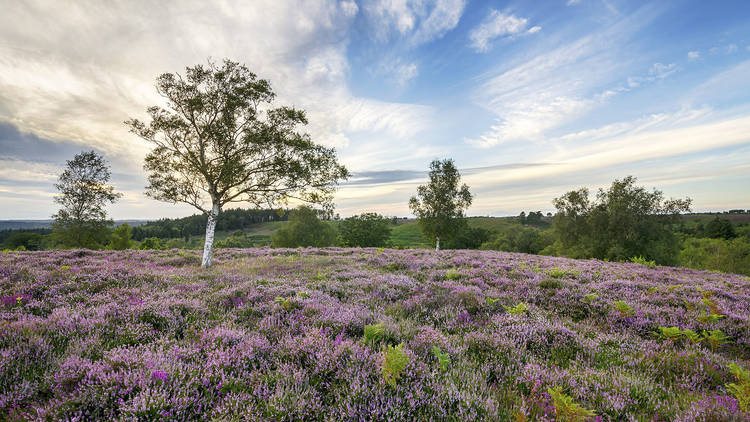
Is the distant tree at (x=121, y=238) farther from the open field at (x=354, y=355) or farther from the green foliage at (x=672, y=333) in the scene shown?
the green foliage at (x=672, y=333)

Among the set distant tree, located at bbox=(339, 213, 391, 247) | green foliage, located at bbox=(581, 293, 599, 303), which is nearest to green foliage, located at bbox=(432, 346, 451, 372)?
green foliage, located at bbox=(581, 293, 599, 303)

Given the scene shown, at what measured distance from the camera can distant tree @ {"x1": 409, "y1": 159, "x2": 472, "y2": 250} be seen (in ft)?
133

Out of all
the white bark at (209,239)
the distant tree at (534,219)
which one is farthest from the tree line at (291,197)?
the distant tree at (534,219)

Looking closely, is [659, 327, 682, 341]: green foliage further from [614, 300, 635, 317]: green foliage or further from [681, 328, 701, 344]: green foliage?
[614, 300, 635, 317]: green foliage

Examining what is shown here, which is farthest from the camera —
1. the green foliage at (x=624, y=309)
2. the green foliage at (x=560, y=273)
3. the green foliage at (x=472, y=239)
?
the green foliage at (x=472, y=239)

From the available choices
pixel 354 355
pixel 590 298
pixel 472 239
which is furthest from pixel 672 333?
pixel 472 239

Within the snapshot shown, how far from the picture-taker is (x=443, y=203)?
40.8 m

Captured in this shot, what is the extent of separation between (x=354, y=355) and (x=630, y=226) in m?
48.2

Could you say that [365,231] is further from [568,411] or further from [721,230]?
[721,230]

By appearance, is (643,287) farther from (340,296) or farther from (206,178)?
(206,178)

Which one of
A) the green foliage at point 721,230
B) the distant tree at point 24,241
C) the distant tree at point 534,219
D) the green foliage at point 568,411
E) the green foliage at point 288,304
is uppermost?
the distant tree at point 534,219

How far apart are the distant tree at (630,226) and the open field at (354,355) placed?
121 feet

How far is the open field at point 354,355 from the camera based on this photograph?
3229mm

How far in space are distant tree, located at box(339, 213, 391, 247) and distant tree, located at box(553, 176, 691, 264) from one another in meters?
43.8
